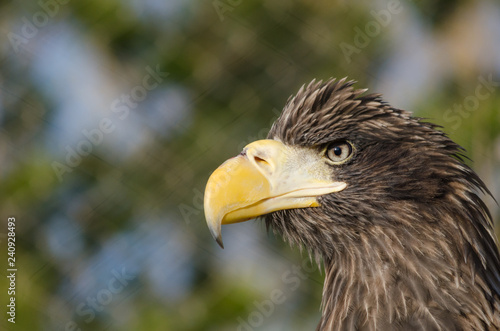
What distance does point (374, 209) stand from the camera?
190 centimetres

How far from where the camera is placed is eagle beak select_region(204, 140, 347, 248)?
1843 millimetres

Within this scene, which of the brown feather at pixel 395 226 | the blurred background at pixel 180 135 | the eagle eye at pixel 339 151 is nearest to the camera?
the brown feather at pixel 395 226

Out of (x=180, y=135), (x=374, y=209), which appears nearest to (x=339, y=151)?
(x=374, y=209)

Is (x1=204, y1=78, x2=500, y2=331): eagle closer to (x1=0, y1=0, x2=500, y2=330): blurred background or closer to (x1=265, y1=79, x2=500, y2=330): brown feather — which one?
(x1=265, y1=79, x2=500, y2=330): brown feather

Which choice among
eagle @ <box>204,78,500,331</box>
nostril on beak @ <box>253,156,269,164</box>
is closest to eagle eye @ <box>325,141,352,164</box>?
eagle @ <box>204,78,500,331</box>

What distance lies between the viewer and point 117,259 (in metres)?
3.76

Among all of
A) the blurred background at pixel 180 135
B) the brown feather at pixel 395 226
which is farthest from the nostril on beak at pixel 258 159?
the blurred background at pixel 180 135

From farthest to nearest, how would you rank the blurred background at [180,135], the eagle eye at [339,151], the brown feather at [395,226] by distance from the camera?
the blurred background at [180,135], the eagle eye at [339,151], the brown feather at [395,226]

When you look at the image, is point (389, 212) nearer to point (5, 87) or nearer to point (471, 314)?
point (471, 314)

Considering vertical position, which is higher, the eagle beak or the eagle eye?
the eagle eye

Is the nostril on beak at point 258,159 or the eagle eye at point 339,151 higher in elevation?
the eagle eye at point 339,151

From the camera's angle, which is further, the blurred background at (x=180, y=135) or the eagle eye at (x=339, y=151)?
the blurred background at (x=180, y=135)

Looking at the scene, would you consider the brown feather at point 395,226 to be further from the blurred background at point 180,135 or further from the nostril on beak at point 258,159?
the blurred background at point 180,135

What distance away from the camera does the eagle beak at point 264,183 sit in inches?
72.6
